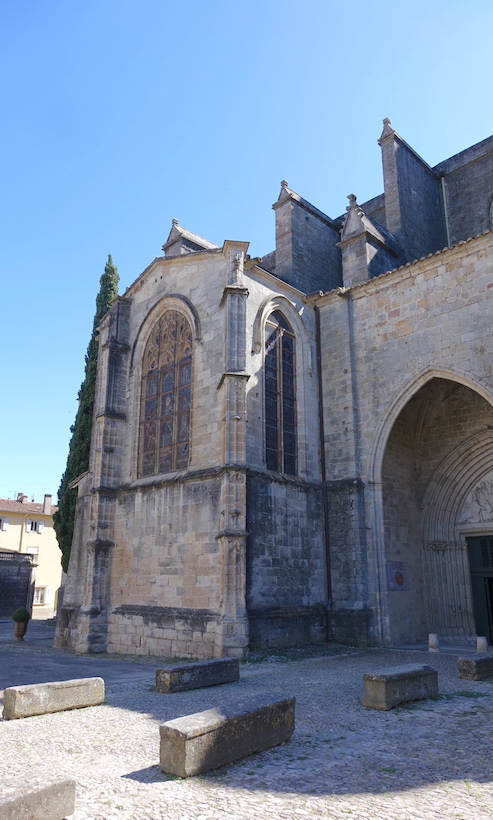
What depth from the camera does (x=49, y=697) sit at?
263 inches

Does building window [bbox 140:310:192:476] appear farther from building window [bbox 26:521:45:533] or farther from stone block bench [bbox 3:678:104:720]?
building window [bbox 26:521:45:533]

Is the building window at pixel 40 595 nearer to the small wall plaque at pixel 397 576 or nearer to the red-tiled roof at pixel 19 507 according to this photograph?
the red-tiled roof at pixel 19 507

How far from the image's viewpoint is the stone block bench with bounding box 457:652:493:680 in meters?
8.16

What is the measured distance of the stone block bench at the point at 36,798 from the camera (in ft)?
11.0

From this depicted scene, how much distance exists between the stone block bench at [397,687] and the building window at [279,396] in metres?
6.19

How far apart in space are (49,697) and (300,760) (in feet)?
10.7

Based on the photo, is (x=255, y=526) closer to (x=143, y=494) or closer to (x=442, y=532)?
(x=143, y=494)

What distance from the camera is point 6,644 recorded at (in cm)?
1573

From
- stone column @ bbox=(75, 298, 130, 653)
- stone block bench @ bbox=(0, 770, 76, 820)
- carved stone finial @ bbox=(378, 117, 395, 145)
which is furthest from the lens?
carved stone finial @ bbox=(378, 117, 395, 145)

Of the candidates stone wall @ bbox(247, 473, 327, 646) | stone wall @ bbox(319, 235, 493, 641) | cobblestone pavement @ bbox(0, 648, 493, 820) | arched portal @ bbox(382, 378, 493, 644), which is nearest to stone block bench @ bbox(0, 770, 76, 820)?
cobblestone pavement @ bbox(0, 648, 493, 820)

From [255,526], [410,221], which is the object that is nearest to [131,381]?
[255,526]

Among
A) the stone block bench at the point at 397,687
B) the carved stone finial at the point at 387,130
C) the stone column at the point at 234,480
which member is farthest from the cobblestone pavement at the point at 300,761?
the carved stone finial at the point at 387,130

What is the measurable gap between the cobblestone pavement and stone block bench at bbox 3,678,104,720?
13 centimetres

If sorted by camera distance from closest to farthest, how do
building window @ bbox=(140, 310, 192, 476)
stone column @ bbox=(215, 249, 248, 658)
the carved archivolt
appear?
stone column @ bbox=(215, 249, 248, 658) < building window @ bbox=(140, 310, 192, 476) < the carved archivolt
